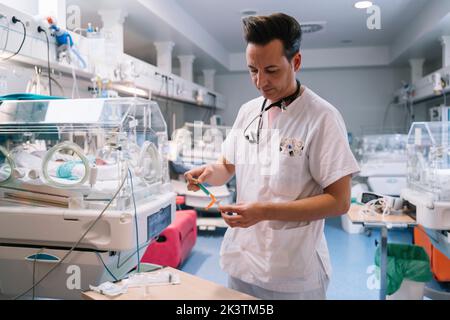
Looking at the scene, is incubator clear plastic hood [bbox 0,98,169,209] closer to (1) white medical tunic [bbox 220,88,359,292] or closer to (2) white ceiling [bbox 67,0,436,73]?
(1) white medical tunic [bbox 220,88,359,292]

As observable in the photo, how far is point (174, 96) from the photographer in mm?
4410

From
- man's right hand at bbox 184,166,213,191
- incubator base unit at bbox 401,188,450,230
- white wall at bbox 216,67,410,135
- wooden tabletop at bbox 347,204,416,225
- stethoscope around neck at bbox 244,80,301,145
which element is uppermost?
white wall at bbox 216,67,410,135

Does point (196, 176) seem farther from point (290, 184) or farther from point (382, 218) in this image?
point (382, 218)

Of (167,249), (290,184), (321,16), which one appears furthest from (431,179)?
(167,249)

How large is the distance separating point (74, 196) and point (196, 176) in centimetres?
53

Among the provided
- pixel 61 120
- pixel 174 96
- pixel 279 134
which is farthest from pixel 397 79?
pixel 61 120

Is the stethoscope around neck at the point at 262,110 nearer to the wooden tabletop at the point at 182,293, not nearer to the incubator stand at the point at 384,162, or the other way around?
the wooden tabletop at the point at 182,293

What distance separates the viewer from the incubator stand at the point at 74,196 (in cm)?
140

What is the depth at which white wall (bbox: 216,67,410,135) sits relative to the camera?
2.74 metres

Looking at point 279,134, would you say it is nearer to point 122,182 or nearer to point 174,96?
point 122,182

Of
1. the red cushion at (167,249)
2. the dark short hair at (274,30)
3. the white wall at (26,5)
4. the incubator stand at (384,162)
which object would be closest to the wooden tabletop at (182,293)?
the dark short hair at (274,30)

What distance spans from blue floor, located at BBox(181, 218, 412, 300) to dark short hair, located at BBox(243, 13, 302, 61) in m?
1.73

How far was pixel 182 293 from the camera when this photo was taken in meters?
1.18

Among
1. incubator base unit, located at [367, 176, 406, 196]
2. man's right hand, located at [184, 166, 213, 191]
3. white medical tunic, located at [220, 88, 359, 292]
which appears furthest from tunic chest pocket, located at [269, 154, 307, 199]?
incubator base unit, located at [367, 176, 406, 196]
